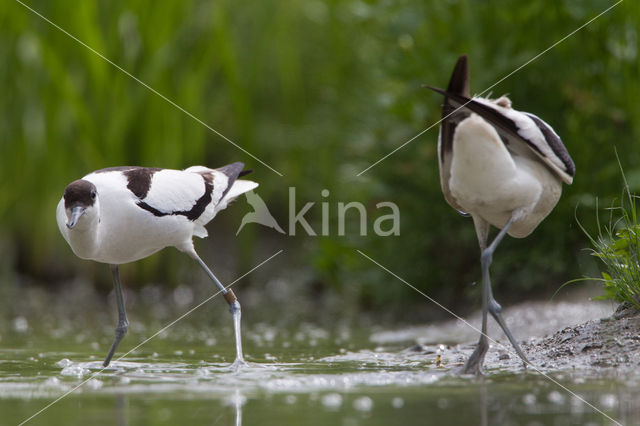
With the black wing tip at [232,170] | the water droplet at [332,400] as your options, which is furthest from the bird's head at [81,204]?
the water droplet at [332,400]

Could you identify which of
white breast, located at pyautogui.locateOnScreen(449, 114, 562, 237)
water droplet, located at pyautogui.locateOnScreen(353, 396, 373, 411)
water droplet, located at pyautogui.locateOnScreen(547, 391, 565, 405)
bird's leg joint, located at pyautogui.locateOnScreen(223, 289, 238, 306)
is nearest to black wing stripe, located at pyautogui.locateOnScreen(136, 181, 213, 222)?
bird's leg joint, located at pyautogui.locateOnScreen(223, 289, 238, 306)

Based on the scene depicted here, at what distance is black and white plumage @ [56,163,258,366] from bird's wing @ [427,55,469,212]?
65.8 inches

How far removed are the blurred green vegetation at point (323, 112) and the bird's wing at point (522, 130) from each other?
1879 mm

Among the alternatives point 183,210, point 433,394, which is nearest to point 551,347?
point 433,394

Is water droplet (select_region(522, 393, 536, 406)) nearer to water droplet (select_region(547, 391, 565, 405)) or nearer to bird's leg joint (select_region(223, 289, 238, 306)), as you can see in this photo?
water droplet (select_region(547, 391, 565, 405))

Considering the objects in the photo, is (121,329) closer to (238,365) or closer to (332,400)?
(238,365)

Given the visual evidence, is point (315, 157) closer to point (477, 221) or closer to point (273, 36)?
point (273, 36)

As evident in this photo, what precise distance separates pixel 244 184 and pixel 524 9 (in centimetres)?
304

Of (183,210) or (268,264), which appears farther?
(268,264)

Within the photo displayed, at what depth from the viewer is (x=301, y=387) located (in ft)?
14.0

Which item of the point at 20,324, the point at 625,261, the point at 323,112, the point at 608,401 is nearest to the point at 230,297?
the point at 625,261

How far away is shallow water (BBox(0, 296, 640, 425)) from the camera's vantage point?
11.5 feet

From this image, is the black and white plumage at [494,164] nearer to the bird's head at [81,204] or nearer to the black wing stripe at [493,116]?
the black wing stripe at [493,116]

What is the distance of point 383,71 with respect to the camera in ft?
27.1
